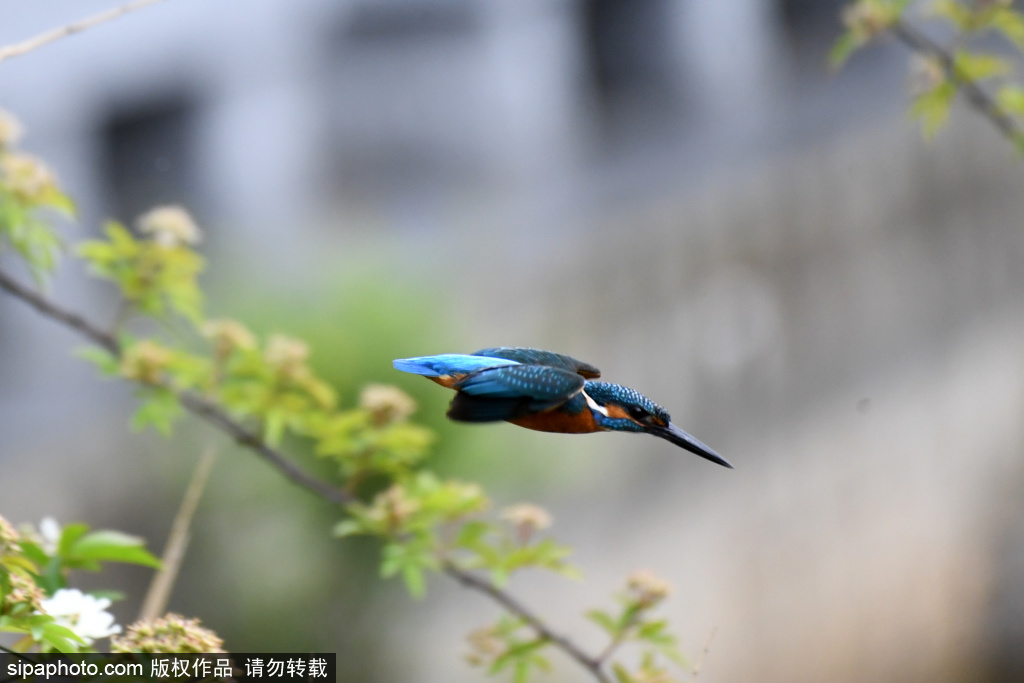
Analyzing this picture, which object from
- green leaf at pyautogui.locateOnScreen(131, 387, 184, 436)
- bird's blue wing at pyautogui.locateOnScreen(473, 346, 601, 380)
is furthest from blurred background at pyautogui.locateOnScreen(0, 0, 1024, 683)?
bird's blue wing at pyautogui.locateOnScreen(473, 346, 601, 380)

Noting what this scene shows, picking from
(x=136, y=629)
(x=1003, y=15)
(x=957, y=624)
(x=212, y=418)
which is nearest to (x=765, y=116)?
(x=957, y=624)

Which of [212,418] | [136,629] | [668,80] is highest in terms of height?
[668,80]

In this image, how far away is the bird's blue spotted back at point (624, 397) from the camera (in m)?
0.26

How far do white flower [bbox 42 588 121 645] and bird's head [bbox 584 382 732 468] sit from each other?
291 millimetres

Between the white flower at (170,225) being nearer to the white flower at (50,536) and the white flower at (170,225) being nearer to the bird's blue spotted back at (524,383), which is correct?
the white flower at (50,536)

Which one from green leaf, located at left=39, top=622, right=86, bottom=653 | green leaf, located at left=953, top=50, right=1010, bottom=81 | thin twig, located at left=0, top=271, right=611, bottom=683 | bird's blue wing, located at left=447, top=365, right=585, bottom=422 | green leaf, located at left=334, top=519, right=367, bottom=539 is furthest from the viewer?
green leaf, located at left=953, top=50, right=1010, bottom=81

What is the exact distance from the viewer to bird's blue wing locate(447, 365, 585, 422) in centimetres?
24

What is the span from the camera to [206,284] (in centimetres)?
169

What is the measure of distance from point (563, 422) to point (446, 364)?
4cm

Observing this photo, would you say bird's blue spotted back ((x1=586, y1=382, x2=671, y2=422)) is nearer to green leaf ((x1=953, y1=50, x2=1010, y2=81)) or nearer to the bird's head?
the bird's head

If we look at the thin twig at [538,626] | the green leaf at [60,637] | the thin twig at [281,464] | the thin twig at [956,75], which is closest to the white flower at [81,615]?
the green leaf at [60,637]

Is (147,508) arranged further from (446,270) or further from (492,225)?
(492,225)

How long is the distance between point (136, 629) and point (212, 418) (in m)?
0.22

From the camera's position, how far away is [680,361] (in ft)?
5.65
